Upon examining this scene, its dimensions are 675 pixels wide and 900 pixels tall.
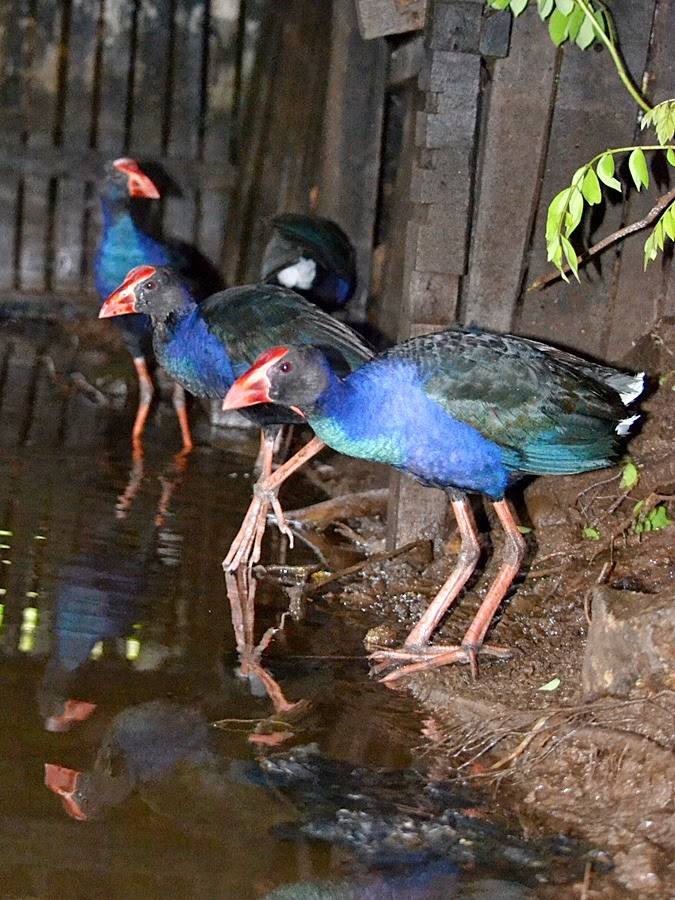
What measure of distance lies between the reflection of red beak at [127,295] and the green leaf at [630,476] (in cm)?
201

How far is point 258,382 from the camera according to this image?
365 cm

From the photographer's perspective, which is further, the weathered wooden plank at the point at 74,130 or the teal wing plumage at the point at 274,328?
the weathered wooden plank at the point at 74,130

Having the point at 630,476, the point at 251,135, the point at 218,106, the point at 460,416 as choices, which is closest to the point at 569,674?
the point at 460,416

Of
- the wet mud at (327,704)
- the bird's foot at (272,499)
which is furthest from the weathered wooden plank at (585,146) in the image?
the bird's foot at (272,499)

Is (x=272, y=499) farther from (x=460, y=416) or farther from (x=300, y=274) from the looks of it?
(x=300, y=274)

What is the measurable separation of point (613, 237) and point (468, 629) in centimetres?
151

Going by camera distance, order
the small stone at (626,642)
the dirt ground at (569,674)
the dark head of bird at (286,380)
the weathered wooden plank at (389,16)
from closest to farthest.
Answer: the dirt ground at (569,674), the small stone at (626,642), the dark head of bird at (286,380), the weathered wooden plank at (389,16)

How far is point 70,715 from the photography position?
3.28 metres

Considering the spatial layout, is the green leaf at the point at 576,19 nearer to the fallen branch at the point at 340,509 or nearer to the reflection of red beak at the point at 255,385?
the reflection of red beak at the point at 255,385

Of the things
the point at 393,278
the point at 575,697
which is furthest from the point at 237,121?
the point at 575,697

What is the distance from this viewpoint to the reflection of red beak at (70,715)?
3.21 meters

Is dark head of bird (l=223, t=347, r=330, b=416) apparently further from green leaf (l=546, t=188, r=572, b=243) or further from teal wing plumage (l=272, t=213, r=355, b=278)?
teal wing plumage (l=272, t=213, r=355, b=278)

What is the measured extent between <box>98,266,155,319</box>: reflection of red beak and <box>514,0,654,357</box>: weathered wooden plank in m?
1.51

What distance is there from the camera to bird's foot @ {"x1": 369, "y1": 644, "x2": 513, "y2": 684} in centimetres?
→ 381
